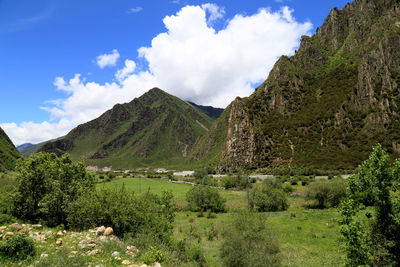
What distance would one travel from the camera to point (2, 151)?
13050 centimetres

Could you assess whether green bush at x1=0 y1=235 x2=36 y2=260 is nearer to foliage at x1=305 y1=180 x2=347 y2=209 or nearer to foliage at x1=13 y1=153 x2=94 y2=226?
foliage at x1=13 y1=153 x2=94 y2=226

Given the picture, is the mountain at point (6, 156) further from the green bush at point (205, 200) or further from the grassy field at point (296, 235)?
the grassy field at point (296, 235)

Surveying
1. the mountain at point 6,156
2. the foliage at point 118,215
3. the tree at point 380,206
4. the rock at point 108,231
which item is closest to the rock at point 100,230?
the rock at point 108,231

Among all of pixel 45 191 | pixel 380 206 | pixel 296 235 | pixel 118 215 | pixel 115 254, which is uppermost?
pixel 45 191

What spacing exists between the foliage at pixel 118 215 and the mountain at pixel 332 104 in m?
107

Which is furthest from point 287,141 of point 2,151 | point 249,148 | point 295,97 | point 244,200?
point 2,151

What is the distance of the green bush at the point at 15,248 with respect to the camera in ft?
39.8

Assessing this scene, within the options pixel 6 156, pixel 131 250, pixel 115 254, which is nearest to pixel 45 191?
pixel 131 250

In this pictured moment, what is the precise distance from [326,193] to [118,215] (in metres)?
46.4

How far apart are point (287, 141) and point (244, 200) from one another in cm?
8096

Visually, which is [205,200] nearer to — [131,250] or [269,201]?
[269,201]

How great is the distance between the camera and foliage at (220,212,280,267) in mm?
17203

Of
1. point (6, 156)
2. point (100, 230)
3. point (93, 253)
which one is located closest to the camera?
point (93, 253)

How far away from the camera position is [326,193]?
49.1 metres
